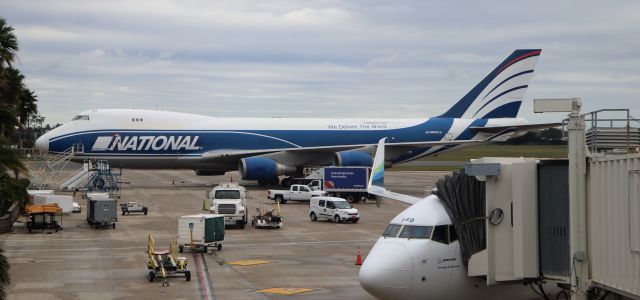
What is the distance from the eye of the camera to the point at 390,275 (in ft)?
62.7

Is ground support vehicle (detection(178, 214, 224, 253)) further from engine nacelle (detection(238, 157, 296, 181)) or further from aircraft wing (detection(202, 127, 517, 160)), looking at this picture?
aircraft wing (detection(202, 127, 517, 160))

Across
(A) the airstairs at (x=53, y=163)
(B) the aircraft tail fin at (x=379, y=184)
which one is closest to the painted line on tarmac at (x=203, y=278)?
(B) the aircraft tail fin at (x=379, y=184)

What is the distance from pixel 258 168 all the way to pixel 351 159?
25.3 ft

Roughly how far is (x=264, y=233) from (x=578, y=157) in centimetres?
2733

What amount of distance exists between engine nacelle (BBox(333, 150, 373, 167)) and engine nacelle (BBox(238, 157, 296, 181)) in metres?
5.21

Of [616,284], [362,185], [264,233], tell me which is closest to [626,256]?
[616,284]

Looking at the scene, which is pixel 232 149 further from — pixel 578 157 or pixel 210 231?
pixel 578 157

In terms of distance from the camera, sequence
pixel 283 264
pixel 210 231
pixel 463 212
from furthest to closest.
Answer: pixel 210 231, pixel 283 264, pixel 463 212

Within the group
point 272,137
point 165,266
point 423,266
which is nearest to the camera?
point 423,266

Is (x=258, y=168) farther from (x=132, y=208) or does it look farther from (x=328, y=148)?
(x=132, y=208)

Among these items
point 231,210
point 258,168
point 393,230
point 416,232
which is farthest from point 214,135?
point 416,232

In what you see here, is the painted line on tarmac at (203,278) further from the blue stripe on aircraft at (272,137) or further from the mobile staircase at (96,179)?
the blue stripe on aircraft at (272,137)

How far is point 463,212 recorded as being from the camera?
19891mm

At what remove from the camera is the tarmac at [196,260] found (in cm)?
2597
